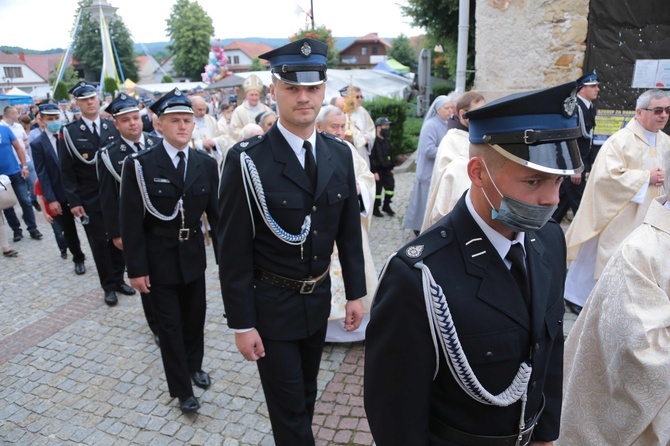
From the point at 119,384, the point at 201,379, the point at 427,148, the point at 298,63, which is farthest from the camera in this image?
the point at 427,148

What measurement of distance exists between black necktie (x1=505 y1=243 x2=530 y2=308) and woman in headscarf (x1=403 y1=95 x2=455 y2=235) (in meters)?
4.94

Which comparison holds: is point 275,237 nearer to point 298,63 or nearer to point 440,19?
point 298,63

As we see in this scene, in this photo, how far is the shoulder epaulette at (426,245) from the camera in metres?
1.54

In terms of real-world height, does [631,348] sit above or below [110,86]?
below

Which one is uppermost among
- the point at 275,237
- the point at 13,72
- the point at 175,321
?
the point at 13,72

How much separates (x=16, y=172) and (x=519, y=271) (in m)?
8.90

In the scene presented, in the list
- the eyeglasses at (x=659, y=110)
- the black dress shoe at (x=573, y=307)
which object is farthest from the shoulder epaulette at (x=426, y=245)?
the black dress shoe at (x=573, y=307)

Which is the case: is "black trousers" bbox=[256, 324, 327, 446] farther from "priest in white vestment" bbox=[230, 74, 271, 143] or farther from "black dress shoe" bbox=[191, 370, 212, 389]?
"priest in white vestment" bbox=[230, 74, 271, 143]

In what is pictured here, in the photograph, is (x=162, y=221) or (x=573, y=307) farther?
(x=573, y=307)

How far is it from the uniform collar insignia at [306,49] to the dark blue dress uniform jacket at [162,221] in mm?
1455

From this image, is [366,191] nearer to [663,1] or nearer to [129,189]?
[129,189]

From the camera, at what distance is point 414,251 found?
1.57 meters

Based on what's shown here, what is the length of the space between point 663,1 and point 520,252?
273 inches

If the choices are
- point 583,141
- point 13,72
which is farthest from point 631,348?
point 13,72
